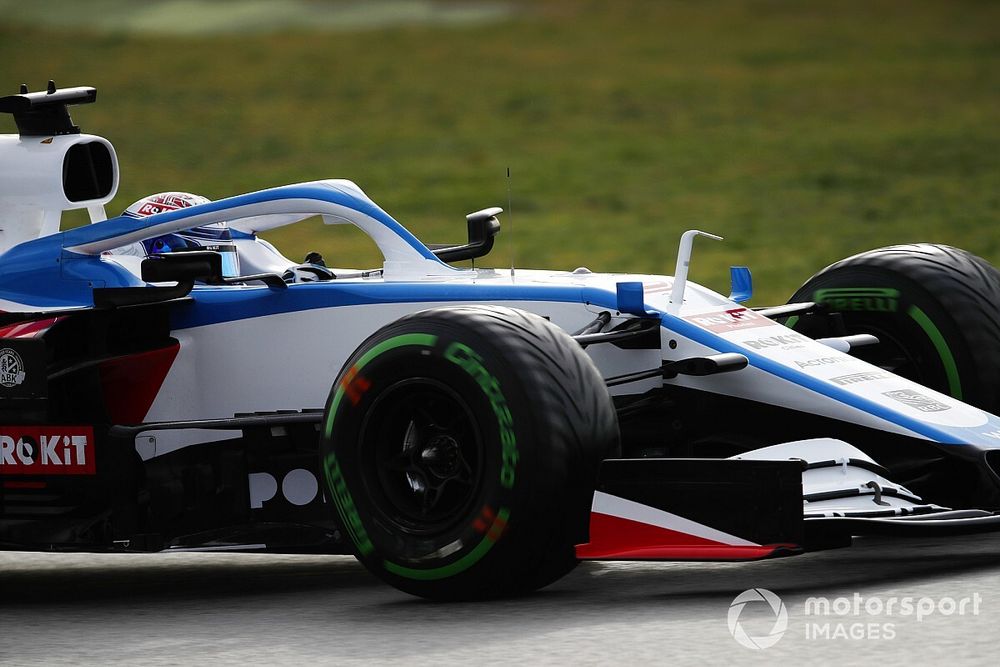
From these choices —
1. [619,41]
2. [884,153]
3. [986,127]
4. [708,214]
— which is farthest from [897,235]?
[619,41]

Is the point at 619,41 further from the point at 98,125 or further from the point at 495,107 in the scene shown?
the point at 98,125

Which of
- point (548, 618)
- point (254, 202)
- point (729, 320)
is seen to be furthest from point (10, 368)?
point (729, 320)

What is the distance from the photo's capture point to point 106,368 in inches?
286

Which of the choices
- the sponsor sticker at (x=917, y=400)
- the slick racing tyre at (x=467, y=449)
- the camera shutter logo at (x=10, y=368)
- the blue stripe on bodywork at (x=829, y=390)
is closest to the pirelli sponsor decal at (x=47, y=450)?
the camera shutter logo at (x=10, y=368)

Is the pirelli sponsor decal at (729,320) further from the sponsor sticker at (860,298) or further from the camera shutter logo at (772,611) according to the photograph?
the camera shutter logo at (772,611)

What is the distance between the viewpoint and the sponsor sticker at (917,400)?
6.77 meters

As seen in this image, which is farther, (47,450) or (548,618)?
(47,450)

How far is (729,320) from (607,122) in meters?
28.9

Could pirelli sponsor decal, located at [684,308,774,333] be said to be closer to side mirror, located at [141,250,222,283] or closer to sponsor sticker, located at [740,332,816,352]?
sponsor sticker, located at [740,332,816,352]

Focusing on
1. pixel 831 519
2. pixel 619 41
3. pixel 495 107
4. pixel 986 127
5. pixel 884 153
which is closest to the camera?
pixel 831 519

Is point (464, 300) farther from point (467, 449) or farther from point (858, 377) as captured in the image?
point (858, 377)

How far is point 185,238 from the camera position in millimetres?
7973

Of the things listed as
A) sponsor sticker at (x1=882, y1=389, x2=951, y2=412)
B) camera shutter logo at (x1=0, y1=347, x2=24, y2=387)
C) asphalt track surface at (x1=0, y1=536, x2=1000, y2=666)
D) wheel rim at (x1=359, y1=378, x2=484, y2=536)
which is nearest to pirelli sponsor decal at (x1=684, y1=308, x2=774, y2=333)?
sponsor sticker at (x1=882, y1=389, x2=951, y2=412)

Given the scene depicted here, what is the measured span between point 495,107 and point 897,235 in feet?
51.1
